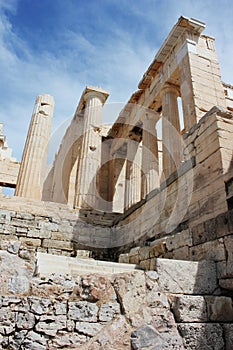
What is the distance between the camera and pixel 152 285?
150 inches

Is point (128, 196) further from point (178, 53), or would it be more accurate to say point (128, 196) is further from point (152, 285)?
point (152, 285)

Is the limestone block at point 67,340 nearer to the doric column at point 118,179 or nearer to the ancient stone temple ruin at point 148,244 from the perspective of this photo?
the ancient stone temple ruin at point 148,244

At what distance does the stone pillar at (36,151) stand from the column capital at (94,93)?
2.02 m

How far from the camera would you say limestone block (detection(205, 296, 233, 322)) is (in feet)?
12.5

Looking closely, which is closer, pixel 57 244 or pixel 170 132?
pixel 57 244

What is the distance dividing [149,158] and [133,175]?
228cm

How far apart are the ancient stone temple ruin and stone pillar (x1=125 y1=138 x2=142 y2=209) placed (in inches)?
11.4

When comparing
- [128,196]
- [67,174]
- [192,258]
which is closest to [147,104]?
[128,196]

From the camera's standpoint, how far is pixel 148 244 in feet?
24.8

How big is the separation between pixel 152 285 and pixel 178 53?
1139cm

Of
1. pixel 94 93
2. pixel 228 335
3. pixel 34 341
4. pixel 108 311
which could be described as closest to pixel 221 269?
pixel 228 335

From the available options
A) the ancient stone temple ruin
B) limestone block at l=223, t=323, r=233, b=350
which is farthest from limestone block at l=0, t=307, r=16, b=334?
limestone block at l=223, t=323, r=233, b=350

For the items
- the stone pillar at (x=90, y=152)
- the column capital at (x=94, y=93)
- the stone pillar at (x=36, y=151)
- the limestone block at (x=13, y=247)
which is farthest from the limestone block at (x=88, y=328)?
the column capital at (x=94, y=93)

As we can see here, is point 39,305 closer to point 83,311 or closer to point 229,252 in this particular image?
point 83,311
